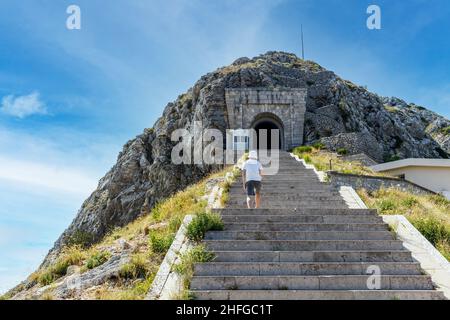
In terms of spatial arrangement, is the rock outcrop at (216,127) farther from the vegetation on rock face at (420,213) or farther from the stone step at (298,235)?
the stone step at (298,235)

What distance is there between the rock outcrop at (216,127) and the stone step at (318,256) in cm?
1722

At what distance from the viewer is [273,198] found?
12188mm

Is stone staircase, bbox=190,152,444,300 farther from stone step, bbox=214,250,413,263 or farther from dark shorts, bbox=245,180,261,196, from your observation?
dark shorts, bbox=245,180,261,196

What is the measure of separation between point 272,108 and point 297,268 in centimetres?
2000

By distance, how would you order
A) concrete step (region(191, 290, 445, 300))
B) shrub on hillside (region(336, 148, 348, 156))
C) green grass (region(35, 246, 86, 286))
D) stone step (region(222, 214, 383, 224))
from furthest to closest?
shrub on hillside (region(336, 148, 348, 156)) → stone step (region(222, 214, 383, 224)) → green grass (region(35, 246, 86, 286)) → concrete step (region(191, 290, 445, 300))

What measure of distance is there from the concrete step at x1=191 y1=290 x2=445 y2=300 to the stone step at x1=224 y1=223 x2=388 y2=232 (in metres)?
2.45

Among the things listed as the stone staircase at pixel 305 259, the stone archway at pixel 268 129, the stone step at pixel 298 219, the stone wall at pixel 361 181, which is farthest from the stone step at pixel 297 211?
the stone archway at pixel 268 129

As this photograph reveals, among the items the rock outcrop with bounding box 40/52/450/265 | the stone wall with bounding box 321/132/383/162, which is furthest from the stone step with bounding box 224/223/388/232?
the rock outcrop with bounding box 40/52/450/265

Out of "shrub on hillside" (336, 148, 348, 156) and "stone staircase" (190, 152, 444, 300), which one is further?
"shrub on hillside" (336, 148, 348, 156)

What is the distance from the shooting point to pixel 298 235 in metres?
8.34

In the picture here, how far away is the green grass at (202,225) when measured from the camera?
819 centimetres

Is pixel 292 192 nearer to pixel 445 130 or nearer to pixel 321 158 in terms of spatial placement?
pixel 321 158

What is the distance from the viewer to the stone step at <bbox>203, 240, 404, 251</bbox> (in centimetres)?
775
